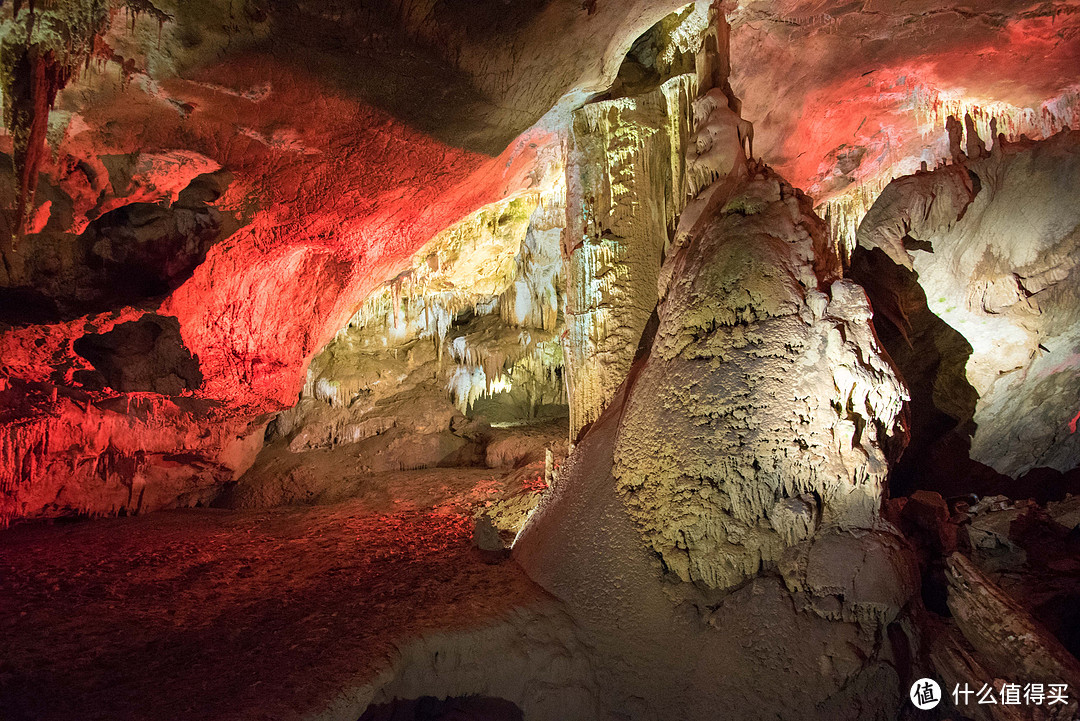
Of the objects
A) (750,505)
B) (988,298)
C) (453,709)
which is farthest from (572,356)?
(988,298)

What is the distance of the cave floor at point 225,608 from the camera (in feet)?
12.8

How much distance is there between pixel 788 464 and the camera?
14.3ft

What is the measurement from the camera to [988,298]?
7.95 metres

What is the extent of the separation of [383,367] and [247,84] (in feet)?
23.3

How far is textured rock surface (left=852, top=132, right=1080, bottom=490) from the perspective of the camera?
7.47 metres

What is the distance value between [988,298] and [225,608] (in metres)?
9.06

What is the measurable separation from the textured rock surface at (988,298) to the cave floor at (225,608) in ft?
20.9

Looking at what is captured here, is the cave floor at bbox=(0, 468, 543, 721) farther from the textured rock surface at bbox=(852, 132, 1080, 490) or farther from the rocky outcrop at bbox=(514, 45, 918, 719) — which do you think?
the textured rock surface at bbox=(852, 132, 1080, 490)


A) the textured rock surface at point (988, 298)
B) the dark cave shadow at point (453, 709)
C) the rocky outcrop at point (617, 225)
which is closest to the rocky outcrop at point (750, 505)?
the dark cave shadow at point (453, 709)

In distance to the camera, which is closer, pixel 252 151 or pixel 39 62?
pixel 39 62

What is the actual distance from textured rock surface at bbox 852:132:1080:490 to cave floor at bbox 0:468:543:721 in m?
6.38

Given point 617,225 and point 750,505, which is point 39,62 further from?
point 750,505

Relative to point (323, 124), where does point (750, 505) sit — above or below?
below

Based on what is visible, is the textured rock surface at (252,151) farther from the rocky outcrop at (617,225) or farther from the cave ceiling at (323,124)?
the rocky outcrop at (617,225)
